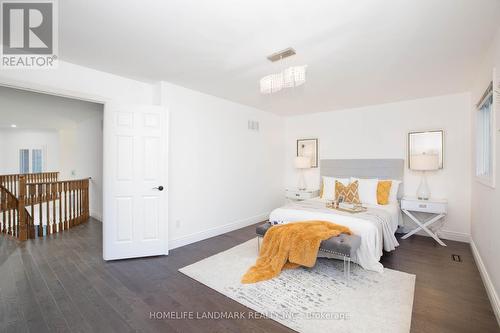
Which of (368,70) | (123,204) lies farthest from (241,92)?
(123,204)

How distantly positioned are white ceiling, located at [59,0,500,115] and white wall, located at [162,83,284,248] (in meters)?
0.68

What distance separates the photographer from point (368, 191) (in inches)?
161

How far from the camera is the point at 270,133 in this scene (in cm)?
548

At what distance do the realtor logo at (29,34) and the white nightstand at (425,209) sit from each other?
5139 mm

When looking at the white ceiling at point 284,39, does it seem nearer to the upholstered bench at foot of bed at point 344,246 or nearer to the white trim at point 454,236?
the upholstered bench at foot of bed at point 344,246

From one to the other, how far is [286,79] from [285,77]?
2cm

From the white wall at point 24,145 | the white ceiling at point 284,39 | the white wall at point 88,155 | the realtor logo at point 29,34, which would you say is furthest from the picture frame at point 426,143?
the white wall at point 24,145

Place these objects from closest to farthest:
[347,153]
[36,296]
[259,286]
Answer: [36,296]
[259,286]
[347,153]

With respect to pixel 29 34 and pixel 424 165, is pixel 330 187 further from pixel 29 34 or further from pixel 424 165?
pixel 29 34

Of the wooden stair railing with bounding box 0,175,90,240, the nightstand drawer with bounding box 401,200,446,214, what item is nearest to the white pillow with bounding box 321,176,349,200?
the nightstand drawer with bounding box 401,200,446,214

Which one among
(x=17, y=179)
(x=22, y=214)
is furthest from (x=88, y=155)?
(x=17, y=179)

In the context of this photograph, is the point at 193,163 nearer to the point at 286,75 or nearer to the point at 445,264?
the point at 286,75

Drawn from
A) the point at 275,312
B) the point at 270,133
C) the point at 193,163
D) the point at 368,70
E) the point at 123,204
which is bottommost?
the point at 275,312

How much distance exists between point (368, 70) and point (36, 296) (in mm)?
4520
